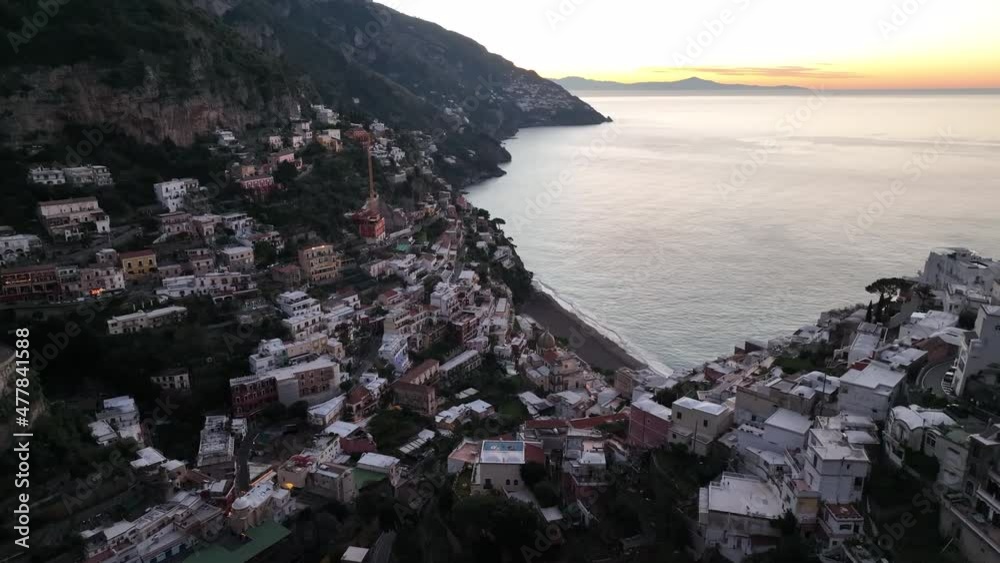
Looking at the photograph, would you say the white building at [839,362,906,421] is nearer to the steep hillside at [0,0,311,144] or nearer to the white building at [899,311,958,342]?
the white building at [899,311,958,342]

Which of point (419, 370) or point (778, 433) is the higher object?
point (778, 433)

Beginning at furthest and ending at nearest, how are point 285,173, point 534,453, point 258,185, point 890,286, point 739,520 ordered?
point 285,173
point 258,185
point 890,286
point 534,453
point 739,520

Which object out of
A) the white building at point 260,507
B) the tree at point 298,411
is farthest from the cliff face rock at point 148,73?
the white building at point 260,507

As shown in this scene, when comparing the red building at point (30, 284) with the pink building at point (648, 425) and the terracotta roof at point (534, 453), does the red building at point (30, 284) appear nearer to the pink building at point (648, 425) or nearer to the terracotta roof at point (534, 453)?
the terracotta roof at point (534, 453)

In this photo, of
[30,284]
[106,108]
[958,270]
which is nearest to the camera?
[958,270]

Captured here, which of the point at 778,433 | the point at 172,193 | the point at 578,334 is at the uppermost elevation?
the point at 172,193

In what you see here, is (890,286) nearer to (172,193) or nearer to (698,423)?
(698,423)

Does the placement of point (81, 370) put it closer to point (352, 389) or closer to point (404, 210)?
point (352, 389)

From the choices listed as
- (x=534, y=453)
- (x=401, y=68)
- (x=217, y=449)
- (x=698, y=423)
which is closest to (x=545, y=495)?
(x=534, y=453)
